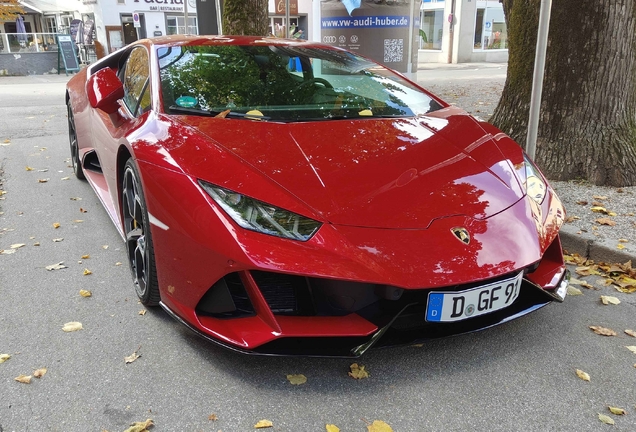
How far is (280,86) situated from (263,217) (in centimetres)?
133

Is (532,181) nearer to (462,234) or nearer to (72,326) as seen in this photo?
(462,234)

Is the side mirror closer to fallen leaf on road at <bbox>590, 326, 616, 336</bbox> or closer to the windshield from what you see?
the windshield

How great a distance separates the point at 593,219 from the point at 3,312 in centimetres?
366

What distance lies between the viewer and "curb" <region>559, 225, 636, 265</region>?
10.8 ft

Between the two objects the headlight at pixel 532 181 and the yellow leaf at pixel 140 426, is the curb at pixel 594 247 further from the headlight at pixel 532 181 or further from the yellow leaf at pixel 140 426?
the yellow leaf at pixel 140 426

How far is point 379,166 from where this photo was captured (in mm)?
2438

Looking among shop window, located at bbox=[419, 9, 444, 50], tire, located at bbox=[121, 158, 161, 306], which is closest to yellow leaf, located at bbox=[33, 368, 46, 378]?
tire, located at bbox=[121, 158, 161, 306]

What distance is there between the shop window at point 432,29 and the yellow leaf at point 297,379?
2459 cm

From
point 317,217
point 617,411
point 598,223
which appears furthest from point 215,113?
point 598,223

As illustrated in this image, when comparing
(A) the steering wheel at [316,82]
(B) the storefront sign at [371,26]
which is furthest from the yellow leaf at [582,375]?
(B) the storefront sign at [371,26]

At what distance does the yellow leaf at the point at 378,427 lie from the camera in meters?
1.91

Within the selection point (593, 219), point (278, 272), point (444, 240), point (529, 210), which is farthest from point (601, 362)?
point (593, 219)

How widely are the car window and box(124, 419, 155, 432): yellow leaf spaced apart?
1620mm

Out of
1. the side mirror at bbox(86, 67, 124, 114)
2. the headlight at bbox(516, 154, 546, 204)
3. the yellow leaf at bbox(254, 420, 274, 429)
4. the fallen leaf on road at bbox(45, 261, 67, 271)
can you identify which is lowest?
the fallen leaf on road at bbox(45, 261, 67, 271)
